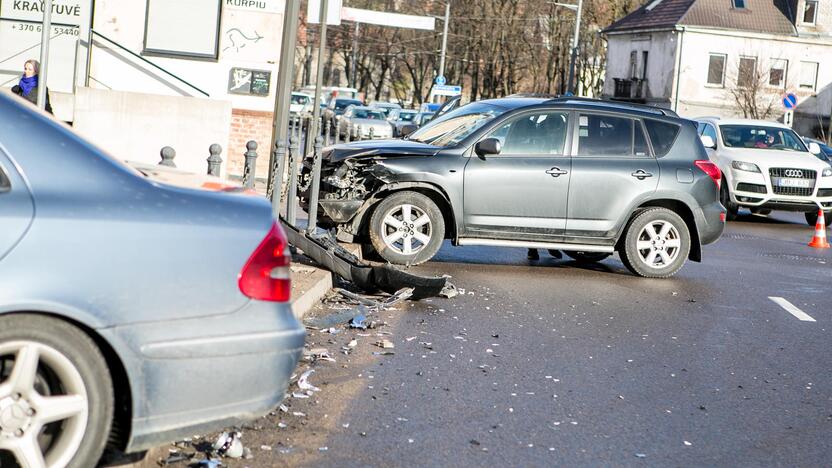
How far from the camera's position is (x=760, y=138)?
23.4 meters

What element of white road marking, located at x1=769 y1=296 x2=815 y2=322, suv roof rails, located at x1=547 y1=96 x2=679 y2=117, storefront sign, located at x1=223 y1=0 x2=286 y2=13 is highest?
storefront sign, located at x1=223 y1=0 x2=286 y2=13

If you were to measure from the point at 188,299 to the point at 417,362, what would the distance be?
3.38 meters

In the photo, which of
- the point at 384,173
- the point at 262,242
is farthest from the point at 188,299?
the point at 384,173

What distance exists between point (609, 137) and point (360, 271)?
3.83m

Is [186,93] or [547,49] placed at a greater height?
[547,49]

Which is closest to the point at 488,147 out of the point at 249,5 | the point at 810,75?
the point at 249,5

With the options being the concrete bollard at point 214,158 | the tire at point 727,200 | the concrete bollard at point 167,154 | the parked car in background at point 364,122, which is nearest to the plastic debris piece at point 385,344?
the concrete bollard at point 167,154

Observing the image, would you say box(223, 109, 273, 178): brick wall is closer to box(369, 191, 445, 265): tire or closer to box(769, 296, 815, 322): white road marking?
box(369, 191, 445, 265): tire

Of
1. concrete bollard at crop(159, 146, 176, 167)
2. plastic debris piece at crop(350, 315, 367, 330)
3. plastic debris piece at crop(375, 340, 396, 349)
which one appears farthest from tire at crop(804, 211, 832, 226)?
concrete bollard at crop(159, 146, 176, 167)

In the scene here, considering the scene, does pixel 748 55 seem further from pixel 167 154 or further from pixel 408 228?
pixel 167 154

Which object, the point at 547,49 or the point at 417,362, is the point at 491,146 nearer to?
the point at 417,362

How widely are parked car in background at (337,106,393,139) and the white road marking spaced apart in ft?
108

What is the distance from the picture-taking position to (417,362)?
7.82 metres

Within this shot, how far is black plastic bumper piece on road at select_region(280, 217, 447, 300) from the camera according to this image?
1016 cm
